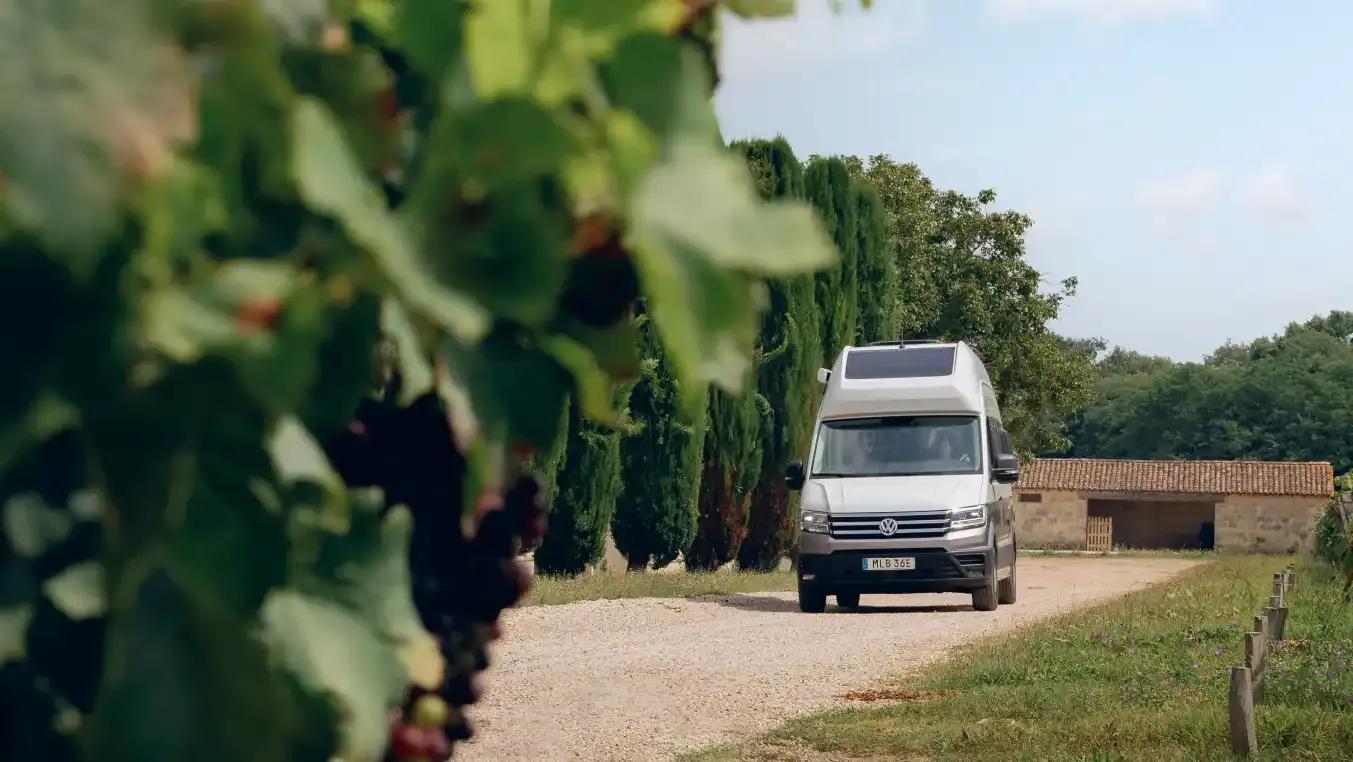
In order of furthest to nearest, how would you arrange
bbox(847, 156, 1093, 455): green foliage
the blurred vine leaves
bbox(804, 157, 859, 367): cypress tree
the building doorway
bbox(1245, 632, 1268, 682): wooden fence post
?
the building doorway
bbox(847, 156, 1093, 455): green foliage
bbox(804, 157, 859, 367): cypress tree
bbox(1245, 632, 1268, 682): wooden fence post
the blurred vine leaves

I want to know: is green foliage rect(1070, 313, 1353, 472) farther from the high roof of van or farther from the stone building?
the high roof of van

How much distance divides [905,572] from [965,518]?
826mm

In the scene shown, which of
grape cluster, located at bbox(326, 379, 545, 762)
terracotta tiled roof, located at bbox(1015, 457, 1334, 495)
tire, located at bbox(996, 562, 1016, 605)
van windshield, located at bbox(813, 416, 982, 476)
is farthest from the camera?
terracotta tiled roof, located at bbox(1015, 457, 1334, 495)

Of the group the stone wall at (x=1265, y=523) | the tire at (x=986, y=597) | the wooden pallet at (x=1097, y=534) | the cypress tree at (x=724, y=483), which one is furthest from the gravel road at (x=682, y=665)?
the stone wall at (x=1265, y=523)

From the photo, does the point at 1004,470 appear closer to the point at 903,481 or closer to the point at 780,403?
the point at 903,481

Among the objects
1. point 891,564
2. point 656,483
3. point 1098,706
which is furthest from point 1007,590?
point 1098,706

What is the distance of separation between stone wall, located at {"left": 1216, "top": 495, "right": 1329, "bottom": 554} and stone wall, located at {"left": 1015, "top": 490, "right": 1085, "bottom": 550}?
504cm

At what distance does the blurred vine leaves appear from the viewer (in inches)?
26.7

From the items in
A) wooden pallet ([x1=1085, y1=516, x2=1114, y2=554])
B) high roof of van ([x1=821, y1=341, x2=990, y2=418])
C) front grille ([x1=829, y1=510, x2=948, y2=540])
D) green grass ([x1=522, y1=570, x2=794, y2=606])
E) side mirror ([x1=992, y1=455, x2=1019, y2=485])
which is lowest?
wooden pallet ([x1=1085, y1=516, x2=1114, y2=554])

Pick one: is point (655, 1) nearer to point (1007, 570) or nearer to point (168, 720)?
point (168, 720)

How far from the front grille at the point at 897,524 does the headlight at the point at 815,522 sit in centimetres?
13

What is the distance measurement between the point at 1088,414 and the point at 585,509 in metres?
71.0

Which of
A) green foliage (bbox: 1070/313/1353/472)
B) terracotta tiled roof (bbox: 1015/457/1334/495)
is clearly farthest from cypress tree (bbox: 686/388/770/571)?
green foliage (bbox: 1070/313/1353/472)

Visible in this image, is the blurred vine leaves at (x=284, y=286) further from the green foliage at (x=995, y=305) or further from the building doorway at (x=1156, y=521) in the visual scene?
the building doorway at (x=1156, y=521)
